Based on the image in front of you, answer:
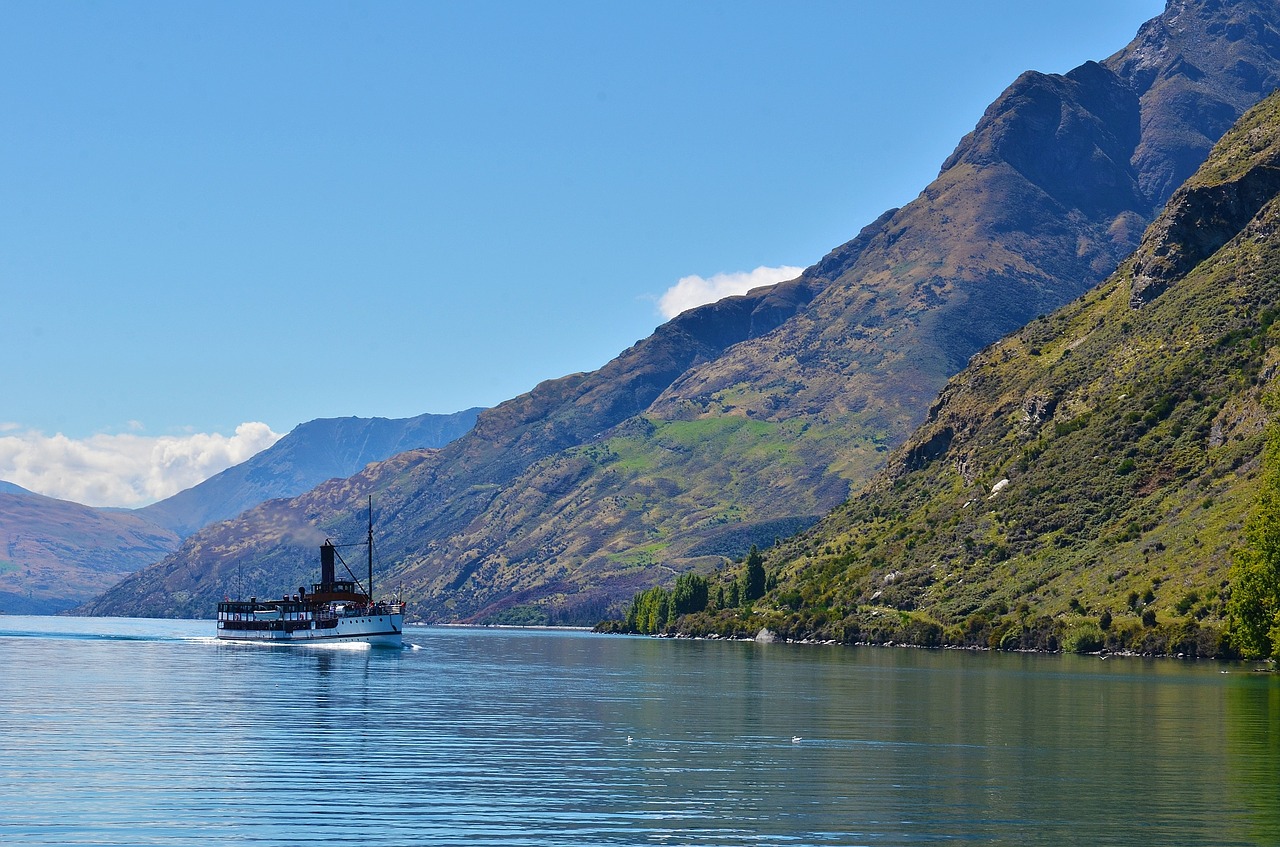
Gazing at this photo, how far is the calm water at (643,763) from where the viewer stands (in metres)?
53.8

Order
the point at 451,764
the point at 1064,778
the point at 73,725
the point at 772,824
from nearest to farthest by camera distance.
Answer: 1. the point at 772,824
2. the point at 1064,778
3. the point at 451,764
4. the point at 73,725

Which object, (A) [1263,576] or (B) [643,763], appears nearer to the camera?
(B) [643,763]

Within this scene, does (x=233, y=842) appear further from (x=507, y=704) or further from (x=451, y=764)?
(x=507, y=704)


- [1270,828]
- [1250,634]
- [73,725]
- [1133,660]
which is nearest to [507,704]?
[73,725]

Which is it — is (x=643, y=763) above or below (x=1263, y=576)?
below

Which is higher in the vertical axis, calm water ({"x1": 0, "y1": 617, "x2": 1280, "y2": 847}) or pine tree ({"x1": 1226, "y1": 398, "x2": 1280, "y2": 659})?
pine tree ({"x1": 1226, "y1": 398, "x2": 1280, "y2": 659})

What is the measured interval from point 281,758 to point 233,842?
2400 centimetres

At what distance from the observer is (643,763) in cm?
7338

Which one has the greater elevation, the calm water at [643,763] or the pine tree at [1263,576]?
the pine tree at [1263,576]

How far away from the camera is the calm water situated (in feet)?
177

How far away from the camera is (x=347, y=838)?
51250 mm

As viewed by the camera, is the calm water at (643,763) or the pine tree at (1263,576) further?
the pine tree at (1263,576)

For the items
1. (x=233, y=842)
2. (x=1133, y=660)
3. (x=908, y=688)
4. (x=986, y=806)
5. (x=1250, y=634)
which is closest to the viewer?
(x=233, y=842)

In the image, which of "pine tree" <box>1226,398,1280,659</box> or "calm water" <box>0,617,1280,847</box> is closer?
"calm water" <box>0,617,1280,847</box>
